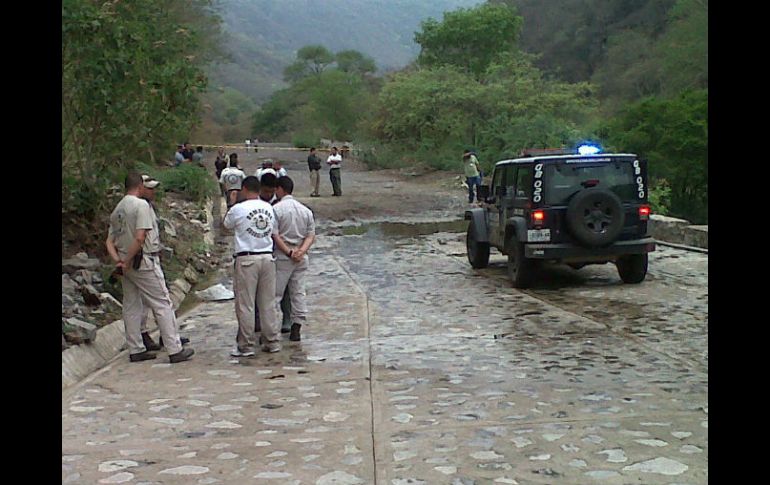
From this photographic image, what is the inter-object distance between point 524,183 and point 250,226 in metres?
5.03

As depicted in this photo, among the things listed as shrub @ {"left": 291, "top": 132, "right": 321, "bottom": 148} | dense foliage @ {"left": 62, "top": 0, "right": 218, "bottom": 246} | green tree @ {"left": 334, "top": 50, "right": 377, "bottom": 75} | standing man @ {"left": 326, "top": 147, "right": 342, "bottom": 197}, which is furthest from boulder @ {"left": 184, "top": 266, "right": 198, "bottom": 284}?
green tree @ {"left": 334, "top": 50, "right": 377, "bottom": 75}

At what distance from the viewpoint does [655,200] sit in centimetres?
2195

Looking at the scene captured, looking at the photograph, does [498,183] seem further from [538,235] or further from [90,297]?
[90,297]

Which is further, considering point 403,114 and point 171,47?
point 403,114

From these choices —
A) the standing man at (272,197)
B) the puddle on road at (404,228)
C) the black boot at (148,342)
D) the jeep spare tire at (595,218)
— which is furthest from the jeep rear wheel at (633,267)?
the puddle on road at (404,228)

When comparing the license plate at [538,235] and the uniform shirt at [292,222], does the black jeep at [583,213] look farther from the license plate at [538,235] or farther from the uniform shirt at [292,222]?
the uniform shirt at [292,222]

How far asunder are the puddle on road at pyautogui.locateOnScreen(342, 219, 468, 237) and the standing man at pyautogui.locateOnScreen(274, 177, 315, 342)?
439 inches

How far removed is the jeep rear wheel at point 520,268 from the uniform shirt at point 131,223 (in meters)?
5.63

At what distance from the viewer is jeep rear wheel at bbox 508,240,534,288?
12.1m

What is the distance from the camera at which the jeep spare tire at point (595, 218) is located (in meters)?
11.5

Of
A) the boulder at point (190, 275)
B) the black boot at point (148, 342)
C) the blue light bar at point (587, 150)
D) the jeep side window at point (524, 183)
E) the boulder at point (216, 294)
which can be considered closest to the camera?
the black boot at point (148, 342)
